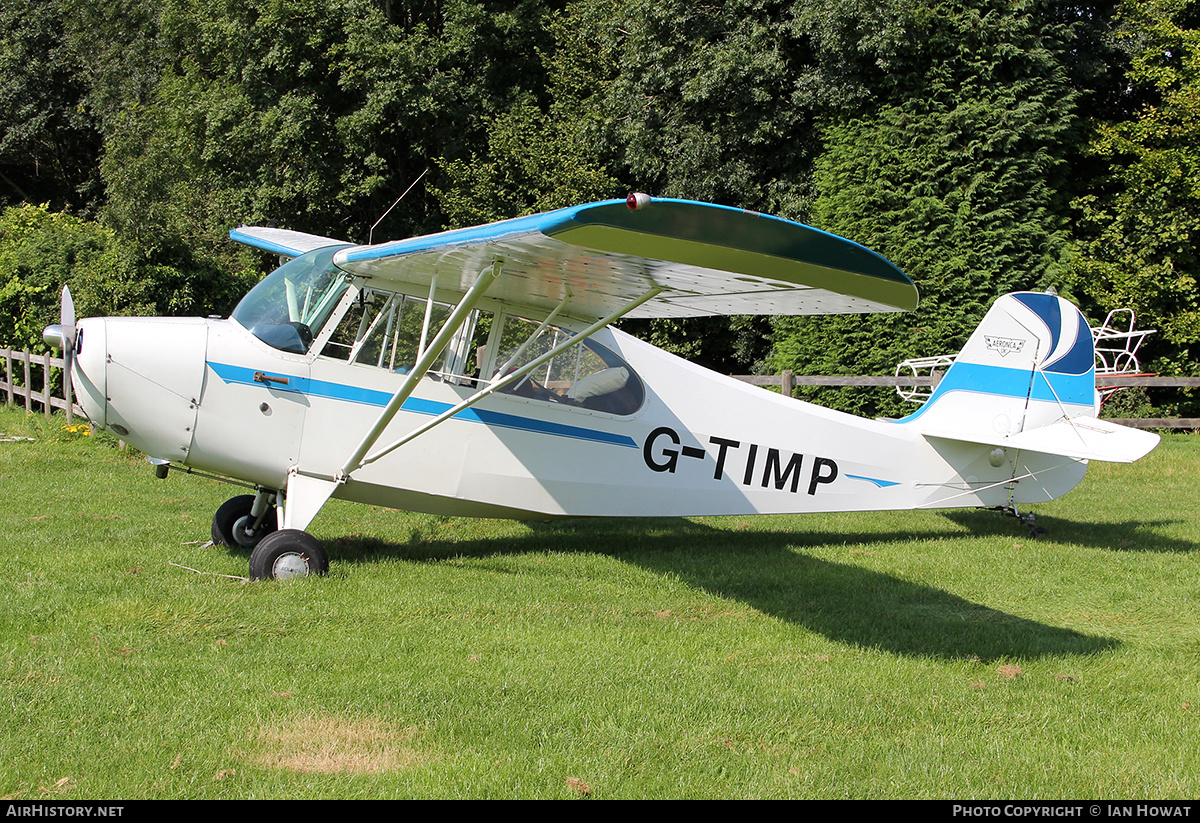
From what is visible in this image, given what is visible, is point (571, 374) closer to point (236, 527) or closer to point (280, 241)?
point (236, 527)

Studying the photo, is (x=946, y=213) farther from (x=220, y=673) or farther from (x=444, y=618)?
(x=220, y=673)

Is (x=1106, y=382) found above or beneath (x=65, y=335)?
beneath

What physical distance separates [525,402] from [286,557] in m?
2.24

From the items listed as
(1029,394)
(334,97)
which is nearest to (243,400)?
(1029,394)

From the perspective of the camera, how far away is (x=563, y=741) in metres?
4.03

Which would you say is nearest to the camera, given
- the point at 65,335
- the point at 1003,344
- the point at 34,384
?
the point at 65,335

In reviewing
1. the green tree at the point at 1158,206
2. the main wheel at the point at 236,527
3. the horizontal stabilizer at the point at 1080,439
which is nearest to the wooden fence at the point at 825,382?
the green tree at the point at 1158,206

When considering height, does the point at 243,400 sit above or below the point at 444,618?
above

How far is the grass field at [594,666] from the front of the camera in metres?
3.73

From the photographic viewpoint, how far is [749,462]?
26.5ft

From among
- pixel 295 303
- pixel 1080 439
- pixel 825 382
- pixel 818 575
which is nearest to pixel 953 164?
pixel 825 382

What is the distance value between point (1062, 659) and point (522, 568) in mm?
3954

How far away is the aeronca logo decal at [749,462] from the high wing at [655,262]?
1.25 m

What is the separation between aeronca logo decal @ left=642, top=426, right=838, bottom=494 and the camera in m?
7.86
